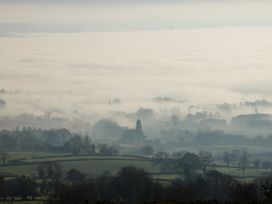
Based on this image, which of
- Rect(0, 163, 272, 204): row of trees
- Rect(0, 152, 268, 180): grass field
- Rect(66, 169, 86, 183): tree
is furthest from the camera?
Rect(0, 152, 268, 180): grass field

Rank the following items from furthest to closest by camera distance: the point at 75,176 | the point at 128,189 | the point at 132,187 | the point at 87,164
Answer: the point at 87,164
the point at 75,176
the point at 132,187
the point at 128,189

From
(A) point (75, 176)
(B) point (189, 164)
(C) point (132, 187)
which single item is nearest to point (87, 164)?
(B) point (189, 164)

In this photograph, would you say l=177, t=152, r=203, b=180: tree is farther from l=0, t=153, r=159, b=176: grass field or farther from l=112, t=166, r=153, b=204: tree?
l=112, t=166, r=153, b=204: tree

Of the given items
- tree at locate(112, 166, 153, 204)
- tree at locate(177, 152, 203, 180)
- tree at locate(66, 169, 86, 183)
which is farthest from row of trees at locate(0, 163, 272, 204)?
tree at locate(177, 152, 203, 180)

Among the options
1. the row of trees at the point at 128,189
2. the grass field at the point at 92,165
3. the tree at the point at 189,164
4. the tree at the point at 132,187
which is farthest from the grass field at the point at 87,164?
the tree at the point at 132,187

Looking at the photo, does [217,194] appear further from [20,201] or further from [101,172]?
[101,172]

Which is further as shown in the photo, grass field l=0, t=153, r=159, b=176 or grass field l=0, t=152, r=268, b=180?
grass field l=0, t=153, r=159, b=176

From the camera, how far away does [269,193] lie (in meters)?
76.6

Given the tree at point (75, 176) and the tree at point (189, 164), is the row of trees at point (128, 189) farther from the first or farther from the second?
the tree at point (189, 164)

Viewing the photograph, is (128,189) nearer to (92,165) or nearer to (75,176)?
(75,176)

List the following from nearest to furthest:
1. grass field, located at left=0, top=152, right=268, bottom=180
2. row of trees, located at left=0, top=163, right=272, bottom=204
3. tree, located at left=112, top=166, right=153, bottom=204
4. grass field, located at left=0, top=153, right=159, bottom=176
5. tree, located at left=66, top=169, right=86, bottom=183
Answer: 1. row of trees, located at left=0, top=163, right=272, bottom=204
2. tree, located at left=112, top=166, right=153, bottom=204
3. tree, located at left=66, top=169, right=86, bottom=183
4. grass field, located at left=0, top=152, right=268, bottom=180
5. grass field, located at left=0, top=153, right=159, bottom=176

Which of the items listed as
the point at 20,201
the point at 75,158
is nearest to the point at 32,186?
the point at 20,201

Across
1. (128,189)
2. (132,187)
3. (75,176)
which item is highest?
(75,176)

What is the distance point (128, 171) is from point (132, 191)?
11.0 metres
